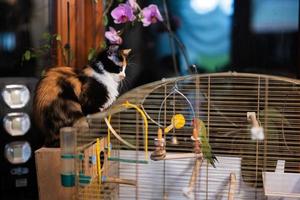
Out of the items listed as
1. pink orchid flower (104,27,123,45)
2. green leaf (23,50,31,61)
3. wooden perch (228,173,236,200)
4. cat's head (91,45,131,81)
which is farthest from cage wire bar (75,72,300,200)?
green leaf (23,50,31,61)

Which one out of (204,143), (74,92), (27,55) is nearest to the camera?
(204,143)

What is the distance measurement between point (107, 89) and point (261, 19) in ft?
1.71

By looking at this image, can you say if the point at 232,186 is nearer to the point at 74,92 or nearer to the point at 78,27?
the point at 74,92

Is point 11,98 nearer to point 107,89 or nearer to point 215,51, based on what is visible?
point 107,89

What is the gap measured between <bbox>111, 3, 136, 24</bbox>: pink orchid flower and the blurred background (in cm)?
6

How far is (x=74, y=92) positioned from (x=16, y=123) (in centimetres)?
21

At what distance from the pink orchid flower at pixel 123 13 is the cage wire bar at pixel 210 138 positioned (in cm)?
28

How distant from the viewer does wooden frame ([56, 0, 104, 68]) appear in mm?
1276

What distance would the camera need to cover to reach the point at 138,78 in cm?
132

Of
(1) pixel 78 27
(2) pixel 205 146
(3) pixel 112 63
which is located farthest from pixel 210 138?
(1) pixel 78 27

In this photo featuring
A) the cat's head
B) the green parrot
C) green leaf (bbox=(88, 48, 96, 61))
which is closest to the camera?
the green parrot

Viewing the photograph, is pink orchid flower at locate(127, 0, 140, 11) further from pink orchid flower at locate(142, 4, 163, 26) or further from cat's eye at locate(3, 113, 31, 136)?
cat's eye at locate(3, 113, 31, 136)

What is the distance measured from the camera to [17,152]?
120cm

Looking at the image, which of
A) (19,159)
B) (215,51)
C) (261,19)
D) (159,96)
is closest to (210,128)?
(159,96)
